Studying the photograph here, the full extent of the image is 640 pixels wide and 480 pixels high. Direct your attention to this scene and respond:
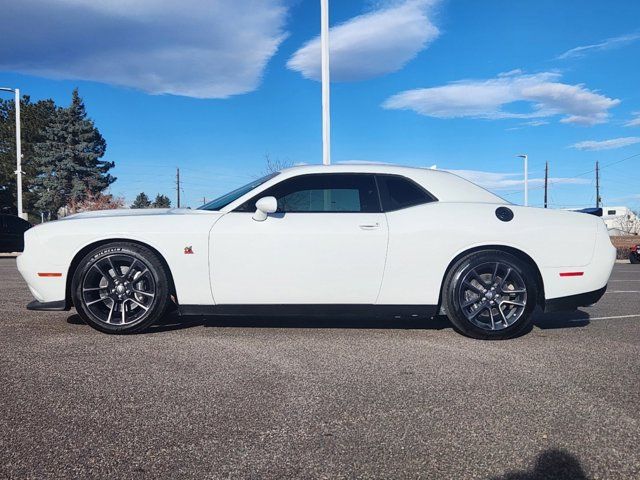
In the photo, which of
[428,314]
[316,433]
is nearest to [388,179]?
[428,314]

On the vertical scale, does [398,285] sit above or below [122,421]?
above

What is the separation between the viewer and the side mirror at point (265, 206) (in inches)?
164

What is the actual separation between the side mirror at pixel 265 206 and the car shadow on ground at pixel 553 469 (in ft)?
8.81

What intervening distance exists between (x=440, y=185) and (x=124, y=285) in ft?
9.34

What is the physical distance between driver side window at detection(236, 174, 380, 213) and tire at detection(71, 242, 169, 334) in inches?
35.8

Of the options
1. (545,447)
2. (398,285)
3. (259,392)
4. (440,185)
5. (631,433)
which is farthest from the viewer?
(440,185)

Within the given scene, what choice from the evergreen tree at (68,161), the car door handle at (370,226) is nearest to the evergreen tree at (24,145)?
the evergreen tree at (68,161)

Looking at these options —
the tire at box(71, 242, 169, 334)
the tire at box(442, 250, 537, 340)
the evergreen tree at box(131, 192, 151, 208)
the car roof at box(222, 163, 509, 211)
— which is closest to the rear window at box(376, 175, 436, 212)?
the car roof at box(222, 163, 509, 211)

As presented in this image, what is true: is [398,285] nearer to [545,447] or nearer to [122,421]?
[545,447]

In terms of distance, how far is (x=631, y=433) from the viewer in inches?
91.0

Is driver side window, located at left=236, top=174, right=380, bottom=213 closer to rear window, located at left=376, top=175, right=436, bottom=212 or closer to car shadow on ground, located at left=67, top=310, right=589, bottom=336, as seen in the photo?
rear window, located at left=376, top=175, right=436, bottom=212

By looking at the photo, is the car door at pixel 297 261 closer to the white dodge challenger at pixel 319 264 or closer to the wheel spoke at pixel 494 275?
the white dodge challenger at pixel 319 264

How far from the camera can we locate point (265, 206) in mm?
4184

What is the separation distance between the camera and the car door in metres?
A: 4.23
